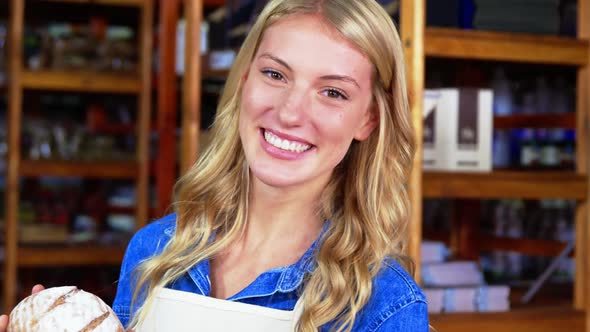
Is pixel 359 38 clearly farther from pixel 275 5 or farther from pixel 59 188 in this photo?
pixel 59 188

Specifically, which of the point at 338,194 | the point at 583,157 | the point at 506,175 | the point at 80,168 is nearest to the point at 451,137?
the point at 506,175

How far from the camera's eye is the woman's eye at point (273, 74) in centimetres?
144

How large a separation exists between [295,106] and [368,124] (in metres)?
0.19

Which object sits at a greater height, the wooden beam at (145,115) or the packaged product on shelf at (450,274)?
the wooden beam at (145,115)

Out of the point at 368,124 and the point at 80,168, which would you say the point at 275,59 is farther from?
the point at 80,168

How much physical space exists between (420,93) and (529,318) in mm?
758

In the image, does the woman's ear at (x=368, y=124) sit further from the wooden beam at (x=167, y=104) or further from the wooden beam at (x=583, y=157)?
the wooden beam at (x=167, y=104)

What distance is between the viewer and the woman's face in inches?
54.9

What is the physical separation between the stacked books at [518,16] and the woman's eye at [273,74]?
108 cm

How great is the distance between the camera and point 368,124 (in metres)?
1.52

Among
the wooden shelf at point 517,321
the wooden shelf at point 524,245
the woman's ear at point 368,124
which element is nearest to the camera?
the woman's ear at point 368,124

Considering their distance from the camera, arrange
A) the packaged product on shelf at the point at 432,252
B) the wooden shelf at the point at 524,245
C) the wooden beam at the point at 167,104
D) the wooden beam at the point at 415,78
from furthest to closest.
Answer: the wooden beam at the point at 167,104, the wooden shelf at the point at 524,245, the packaged product on shelf at the point at 432,252, the wooden beam at the point at 415,78

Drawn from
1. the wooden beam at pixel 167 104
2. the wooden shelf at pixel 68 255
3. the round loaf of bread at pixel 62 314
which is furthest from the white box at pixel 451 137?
the wooden shelf at pixel 68 255

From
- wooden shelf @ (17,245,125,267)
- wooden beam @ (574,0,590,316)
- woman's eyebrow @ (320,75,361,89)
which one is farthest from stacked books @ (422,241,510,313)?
wooden shelf @ (17,245,125,267)
